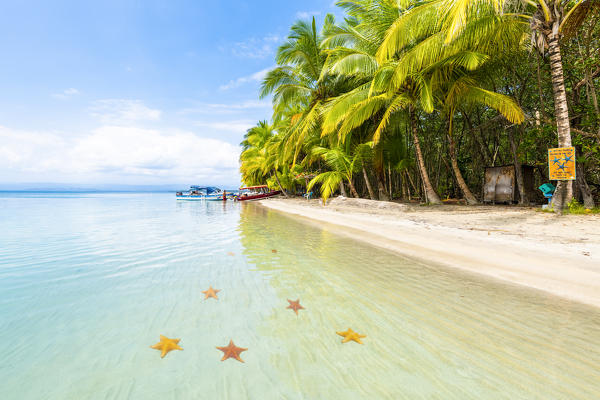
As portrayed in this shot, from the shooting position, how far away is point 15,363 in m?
1.89

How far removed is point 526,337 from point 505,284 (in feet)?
4.62

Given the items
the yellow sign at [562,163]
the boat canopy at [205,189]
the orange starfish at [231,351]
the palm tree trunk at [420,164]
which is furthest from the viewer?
the boat canopy at [205,189]

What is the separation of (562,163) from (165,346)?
8.40 m

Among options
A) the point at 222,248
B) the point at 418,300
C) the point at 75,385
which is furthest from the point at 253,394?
the point at 222,248

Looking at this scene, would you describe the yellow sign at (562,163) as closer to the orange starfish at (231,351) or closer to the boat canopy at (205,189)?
the orange starfish at (231,351)

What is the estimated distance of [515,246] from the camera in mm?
3959

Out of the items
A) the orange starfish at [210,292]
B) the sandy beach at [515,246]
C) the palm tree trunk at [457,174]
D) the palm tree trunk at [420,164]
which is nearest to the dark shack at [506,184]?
the palm tree trunk at [457,174]

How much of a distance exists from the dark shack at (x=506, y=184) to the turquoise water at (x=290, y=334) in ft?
27.7

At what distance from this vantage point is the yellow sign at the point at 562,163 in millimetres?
5648

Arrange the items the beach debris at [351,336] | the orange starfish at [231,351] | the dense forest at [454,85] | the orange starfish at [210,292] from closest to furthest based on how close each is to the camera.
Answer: the orange starfish at [231,351] → the beach debris at [351,336] → the orange starfish at [210,292] → the dense forest at [454,85]

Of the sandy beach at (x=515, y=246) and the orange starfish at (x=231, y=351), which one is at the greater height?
the sandy beach at (x=515, y=246)

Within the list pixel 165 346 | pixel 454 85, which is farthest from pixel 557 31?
pixel 165 346

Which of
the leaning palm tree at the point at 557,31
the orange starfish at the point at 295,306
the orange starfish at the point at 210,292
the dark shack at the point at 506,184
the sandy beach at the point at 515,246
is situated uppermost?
the leaning palm tree at the point at 557,31

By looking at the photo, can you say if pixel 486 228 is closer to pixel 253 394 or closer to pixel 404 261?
pixel 404 261
